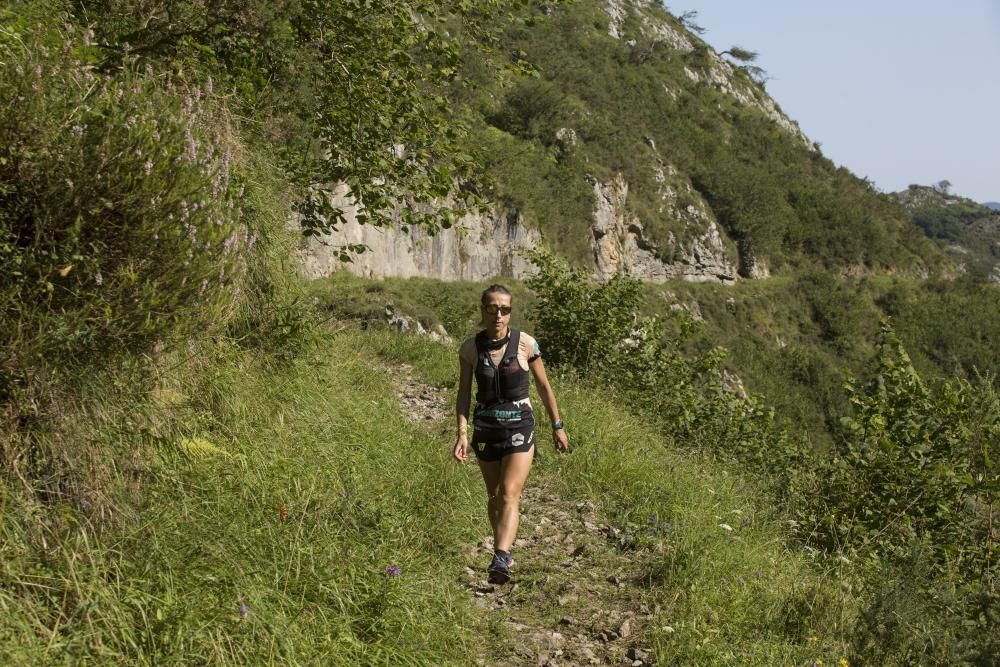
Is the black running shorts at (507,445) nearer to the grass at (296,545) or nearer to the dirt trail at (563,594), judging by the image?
the grass at (296,545)

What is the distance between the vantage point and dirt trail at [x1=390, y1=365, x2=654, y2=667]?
4086mm

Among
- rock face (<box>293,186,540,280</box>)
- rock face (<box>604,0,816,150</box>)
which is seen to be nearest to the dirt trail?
rock face (<box>293,186,540,280</box>)

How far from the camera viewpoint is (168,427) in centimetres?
406

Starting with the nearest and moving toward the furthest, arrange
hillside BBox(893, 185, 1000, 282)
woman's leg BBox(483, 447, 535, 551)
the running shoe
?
the running shoe < woman's leg BBox(483, 447, 535, 551) < hillside BBox(893, 185, 1000, 282)

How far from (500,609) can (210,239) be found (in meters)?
2.47

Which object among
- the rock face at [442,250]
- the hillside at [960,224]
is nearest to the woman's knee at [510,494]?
the rock face at [442,250]

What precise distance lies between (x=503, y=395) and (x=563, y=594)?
120cm

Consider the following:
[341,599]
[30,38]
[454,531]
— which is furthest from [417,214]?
[341,599]

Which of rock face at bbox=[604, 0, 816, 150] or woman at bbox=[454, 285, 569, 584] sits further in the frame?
rock face at bbox=[604, 0, 816, 150]

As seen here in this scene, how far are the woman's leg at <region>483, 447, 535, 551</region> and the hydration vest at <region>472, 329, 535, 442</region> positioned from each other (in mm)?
152

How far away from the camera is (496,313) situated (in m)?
4.76

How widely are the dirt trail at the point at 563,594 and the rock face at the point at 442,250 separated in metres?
18.9

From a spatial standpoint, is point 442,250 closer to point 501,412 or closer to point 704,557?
point 501,412

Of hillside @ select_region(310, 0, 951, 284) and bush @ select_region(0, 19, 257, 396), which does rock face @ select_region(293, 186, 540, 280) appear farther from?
bush @ select_region(0, 19, 257, 396)
